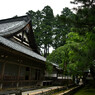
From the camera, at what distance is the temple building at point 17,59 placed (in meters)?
8.97

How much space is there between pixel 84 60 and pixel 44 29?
2741 cm

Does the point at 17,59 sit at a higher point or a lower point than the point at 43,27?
lower

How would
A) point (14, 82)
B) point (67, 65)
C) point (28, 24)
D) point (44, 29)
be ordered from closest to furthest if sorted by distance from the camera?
point (14, 82) < point (67, 65) < point (28, 24) < point (44, 29)

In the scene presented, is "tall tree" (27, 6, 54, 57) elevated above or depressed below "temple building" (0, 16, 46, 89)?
above

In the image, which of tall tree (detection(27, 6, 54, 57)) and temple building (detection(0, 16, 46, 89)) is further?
tall tree (detection(27, 6, 54, 57))

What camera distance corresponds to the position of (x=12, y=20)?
68.5 ft

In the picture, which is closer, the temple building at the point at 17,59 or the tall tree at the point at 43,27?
the temple building at the point at 17,59

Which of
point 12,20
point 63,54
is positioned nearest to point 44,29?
point 12,20

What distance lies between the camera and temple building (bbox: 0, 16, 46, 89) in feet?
29.4

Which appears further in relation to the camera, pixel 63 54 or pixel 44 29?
pixel 44 29

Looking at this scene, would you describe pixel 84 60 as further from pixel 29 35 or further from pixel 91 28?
pixel 29 35

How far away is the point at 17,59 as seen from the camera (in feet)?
35.0

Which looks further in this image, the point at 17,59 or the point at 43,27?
the point at 43,27

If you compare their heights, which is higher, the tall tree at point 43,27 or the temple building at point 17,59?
the tall tree at point 43,27
